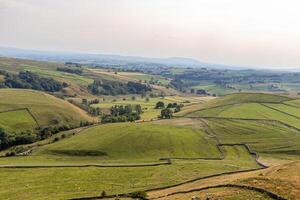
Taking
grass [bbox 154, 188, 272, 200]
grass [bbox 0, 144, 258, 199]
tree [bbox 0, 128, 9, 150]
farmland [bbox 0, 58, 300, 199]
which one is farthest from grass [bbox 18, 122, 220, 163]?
grass [bbox 154, 188, 272, 200]

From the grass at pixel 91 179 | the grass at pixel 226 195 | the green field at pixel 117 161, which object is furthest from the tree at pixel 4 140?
the grass at pixel 226 195

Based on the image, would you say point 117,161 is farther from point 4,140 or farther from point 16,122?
point 16,122

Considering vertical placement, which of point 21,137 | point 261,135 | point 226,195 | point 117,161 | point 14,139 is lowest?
point 14,139

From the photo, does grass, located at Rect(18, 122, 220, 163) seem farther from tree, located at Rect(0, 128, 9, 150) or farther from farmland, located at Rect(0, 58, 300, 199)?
tree, located at Rect(0, 128, 9, 150)

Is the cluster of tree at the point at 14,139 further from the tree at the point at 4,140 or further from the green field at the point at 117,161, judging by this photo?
the green field at the point at 117,161

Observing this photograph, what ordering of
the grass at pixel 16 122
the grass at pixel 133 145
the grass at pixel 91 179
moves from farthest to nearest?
the grass at pixel 16 122
the grass at pixel 133 145
the grass at pixel 91 179

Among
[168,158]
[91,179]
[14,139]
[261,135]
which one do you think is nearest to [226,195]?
[91,179]

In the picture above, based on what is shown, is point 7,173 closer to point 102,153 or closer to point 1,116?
point 102,153

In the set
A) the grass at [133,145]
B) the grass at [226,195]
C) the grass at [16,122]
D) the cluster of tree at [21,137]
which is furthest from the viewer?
the grass at [16,122]
